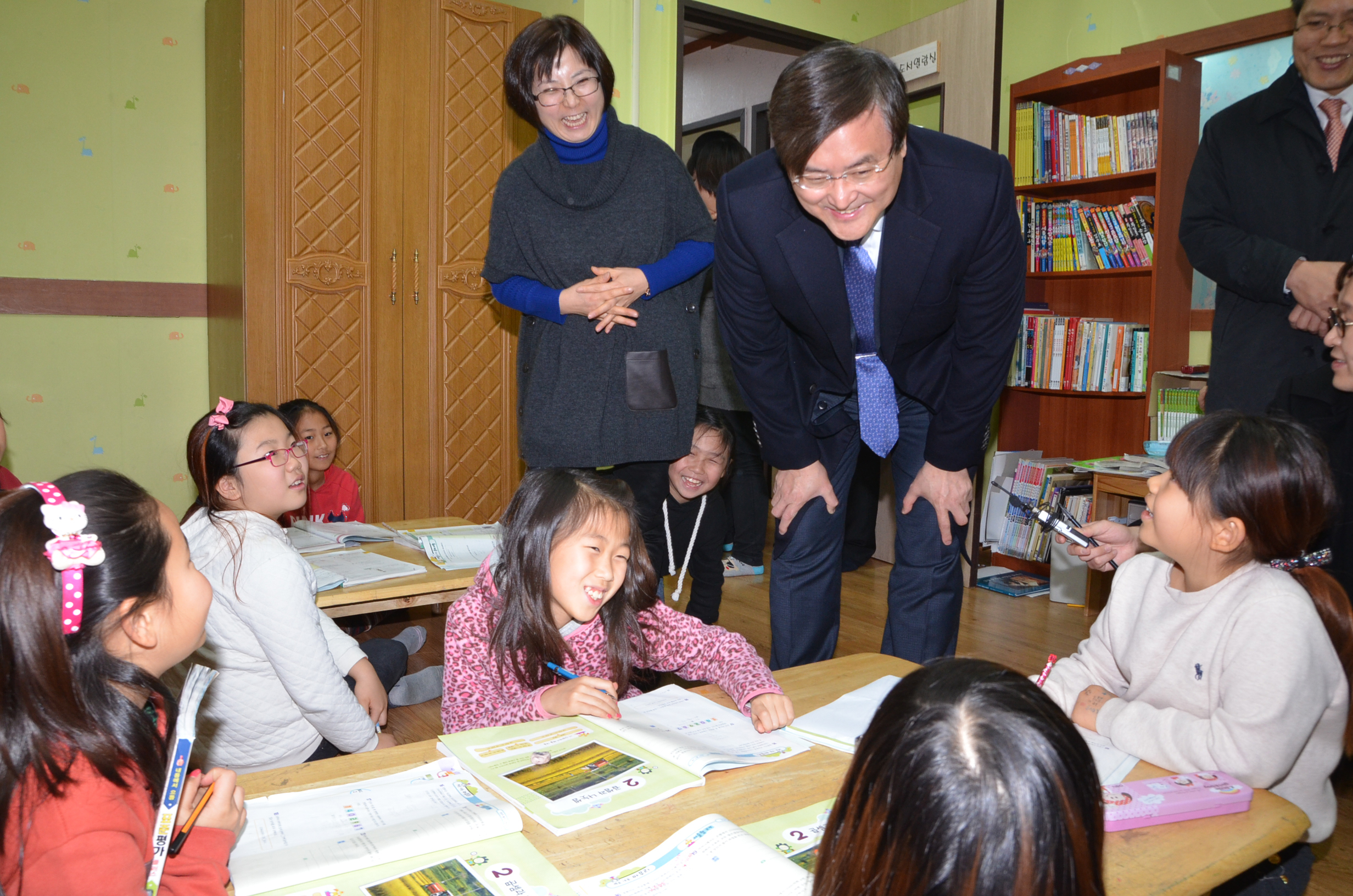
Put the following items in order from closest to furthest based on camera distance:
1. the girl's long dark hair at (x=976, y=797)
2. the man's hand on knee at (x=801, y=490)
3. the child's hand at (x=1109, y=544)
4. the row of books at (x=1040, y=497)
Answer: the girl's long dark hair at (x=976, y=797), the child's hand at (x=1109, y=544), the man's hand on knee at (x=801, y=490), the row of books at (x=1040, y=497)

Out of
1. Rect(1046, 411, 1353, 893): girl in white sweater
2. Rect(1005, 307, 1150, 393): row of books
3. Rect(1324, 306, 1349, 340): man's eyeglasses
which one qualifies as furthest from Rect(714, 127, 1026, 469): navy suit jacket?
Rect(1005, 307, 1150, 393): row of books

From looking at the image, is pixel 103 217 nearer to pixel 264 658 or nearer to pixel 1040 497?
pixel 264 658

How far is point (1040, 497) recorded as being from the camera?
12.8 feet

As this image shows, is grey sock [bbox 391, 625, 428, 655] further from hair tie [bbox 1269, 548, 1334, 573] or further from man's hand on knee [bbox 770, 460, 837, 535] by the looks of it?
hair tie [bbox 1269, 548, 1334, 573]

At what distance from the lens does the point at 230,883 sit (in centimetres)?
79

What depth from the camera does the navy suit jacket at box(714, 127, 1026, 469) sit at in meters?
1.59

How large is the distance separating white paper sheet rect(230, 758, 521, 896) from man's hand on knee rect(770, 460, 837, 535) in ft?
3.18

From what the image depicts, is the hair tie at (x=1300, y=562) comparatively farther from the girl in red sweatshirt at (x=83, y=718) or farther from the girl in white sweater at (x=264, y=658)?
the girl in white sweater at (x=264, y=658)

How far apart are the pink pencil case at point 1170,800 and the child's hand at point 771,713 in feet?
1.20

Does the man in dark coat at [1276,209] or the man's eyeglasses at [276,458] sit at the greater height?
the man in dark coat at [1276,209]

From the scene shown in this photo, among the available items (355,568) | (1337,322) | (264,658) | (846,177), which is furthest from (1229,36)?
(264,658)

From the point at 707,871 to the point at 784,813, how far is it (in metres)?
0.16

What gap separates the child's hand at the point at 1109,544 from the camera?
1.58 m

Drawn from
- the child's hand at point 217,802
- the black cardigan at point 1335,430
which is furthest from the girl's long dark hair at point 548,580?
the black cardigan at point 1335,430
